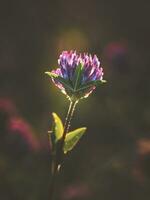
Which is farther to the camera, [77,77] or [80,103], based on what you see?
[80,103]

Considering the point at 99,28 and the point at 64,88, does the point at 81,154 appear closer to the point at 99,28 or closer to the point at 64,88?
the point at 64,88

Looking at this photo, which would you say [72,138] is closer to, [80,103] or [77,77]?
[77,77]

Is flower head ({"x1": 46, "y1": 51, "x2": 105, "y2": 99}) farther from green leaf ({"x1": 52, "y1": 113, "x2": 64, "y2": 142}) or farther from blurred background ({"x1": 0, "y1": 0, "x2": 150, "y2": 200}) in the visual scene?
blurred background ({"x1": 0, "y1": 0, "x2": 150, "y2": 200})

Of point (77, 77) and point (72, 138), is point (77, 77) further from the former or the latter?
point (72, 138)

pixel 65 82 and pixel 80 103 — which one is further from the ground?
pixel 65 82

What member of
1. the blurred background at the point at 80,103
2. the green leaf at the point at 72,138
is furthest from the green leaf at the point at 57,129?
the blurred background at the point at 80,103

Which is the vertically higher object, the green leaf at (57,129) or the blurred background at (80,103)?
the green leaf at (57,129)

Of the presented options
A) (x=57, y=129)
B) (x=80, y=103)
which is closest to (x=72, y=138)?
(x=57, y=129)

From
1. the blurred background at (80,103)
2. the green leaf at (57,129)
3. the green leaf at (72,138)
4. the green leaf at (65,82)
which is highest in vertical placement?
the green leaf at (65,82)

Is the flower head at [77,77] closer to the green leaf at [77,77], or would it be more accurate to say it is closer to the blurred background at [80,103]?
the green leaf at [77,77]
